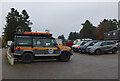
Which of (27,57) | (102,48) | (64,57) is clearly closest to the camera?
(27,57)

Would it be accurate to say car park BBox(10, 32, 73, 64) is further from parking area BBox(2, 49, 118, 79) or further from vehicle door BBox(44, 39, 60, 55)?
parking area BBox(2, 49, 118, 79)

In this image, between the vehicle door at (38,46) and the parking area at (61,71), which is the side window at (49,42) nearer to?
the vehicle door at (38,46)

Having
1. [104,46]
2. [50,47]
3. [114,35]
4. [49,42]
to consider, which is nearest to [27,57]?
[50,47]

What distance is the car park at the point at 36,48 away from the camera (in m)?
10.5

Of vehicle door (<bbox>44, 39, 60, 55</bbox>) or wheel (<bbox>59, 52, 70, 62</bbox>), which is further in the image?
wheel (<bbox>59, 52, 70, 62</bbox>)

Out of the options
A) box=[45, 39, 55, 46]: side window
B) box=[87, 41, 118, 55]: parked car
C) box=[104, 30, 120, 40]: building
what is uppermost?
box=[104, 30, 120, 40]: building

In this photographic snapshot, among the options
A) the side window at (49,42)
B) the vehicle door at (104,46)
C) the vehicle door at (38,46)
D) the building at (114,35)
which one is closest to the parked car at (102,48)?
the vehicle door at (104,46)

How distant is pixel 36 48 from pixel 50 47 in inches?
42.7

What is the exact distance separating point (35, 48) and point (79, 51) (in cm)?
1047

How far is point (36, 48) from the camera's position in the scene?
10.8 meters

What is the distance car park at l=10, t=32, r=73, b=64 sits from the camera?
34.3 ft

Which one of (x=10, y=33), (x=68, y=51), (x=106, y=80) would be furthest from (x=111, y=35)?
(x=106, y=80)

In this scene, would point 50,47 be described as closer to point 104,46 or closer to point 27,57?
point 27,57

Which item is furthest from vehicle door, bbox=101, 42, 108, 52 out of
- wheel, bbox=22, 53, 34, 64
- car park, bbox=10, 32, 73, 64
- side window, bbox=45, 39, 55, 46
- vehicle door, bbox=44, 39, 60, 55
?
wheel, bbox=22, 53, 34, 64
